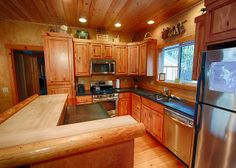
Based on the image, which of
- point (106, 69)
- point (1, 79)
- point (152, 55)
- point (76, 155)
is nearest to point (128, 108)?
point (106, 69)

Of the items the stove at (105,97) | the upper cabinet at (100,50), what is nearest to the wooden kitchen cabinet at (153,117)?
the stove at (105,97)

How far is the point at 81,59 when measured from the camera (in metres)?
3.28

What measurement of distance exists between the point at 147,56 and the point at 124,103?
1521 millimetres

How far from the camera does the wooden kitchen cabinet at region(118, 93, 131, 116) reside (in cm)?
354

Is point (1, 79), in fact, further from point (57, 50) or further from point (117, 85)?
point (117, 85)

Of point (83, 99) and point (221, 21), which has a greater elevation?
point (221, 21)

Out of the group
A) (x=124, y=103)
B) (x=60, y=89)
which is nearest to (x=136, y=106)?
(x=124, y=103)

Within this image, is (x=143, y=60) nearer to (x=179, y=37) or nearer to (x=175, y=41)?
(x=175, y=41)

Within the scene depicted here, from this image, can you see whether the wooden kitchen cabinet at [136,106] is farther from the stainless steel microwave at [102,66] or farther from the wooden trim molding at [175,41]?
the wooden trim molding at [175,41]

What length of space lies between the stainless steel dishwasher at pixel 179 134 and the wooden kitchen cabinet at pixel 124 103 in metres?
1.51

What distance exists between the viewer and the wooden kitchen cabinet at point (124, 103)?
11.6ft

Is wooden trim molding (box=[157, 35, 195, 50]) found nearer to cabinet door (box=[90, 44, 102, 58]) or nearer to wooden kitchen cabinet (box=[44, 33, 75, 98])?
cabinet door (box=[90, 44, 102, 58])

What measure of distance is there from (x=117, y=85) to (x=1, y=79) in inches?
123

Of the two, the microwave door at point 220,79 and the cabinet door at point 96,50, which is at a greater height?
the cabinet door at point 96,50
